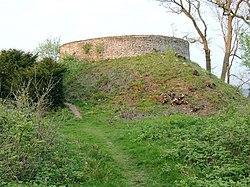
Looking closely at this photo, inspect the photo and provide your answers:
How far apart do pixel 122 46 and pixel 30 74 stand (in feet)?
31.7

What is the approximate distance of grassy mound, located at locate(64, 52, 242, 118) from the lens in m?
15.3

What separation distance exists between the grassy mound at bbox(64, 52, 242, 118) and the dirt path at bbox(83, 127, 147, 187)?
475 cm

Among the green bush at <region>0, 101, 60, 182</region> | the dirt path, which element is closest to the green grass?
the dirt path

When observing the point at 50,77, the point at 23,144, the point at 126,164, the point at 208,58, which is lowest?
the point at 126,164

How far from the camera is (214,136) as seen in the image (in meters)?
7.55

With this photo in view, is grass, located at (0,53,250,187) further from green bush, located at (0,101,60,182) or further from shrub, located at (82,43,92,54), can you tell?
shrub, located at (82,43,92,54)

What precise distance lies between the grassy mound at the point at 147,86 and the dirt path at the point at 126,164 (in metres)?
4.75

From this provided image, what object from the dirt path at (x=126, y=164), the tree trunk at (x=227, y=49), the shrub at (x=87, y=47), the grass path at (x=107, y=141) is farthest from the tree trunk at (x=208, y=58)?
the dirt path at (x=126, y=164)

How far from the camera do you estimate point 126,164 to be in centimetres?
718

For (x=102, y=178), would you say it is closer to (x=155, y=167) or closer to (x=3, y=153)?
(x=155, y=167)

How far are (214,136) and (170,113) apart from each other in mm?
6191

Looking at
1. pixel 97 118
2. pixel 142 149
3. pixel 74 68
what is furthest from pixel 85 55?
pixel 142 149

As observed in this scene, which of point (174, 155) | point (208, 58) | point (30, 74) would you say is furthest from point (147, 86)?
point (174, 155)

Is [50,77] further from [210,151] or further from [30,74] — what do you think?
[210,151]
